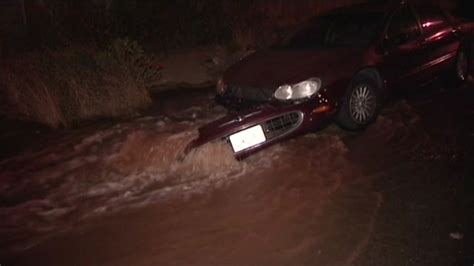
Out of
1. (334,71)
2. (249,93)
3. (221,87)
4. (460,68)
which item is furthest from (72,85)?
(460,68)

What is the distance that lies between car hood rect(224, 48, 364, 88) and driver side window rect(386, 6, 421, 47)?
0.54m

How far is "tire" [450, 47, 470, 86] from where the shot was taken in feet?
23.0

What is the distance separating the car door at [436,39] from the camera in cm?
632

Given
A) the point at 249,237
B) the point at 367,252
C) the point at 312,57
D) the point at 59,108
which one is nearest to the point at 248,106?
the point at 312,57

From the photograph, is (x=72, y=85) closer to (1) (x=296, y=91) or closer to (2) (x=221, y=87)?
(2) (x=221, y=87)

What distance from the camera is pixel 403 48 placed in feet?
→ 19.5

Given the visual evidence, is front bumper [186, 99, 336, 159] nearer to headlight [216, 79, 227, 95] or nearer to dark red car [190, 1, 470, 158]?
dark red car [190, 1, 470, 158]

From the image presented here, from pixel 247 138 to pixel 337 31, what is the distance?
2.22 metres

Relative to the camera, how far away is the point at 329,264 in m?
3.39

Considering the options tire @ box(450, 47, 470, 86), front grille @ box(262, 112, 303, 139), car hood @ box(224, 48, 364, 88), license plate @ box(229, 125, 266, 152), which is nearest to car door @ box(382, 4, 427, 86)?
car hood @ box(224, 48, 364, 88)

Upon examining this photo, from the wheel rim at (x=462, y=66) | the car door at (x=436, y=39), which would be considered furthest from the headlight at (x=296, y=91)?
the wheel rim at (x=462, y=66)

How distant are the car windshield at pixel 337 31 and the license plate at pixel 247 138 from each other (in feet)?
5.73

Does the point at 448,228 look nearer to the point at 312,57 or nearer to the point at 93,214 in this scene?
the point at 312,57

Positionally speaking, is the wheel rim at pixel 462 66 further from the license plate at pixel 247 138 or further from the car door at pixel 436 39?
the license plate at pixel 247 138
